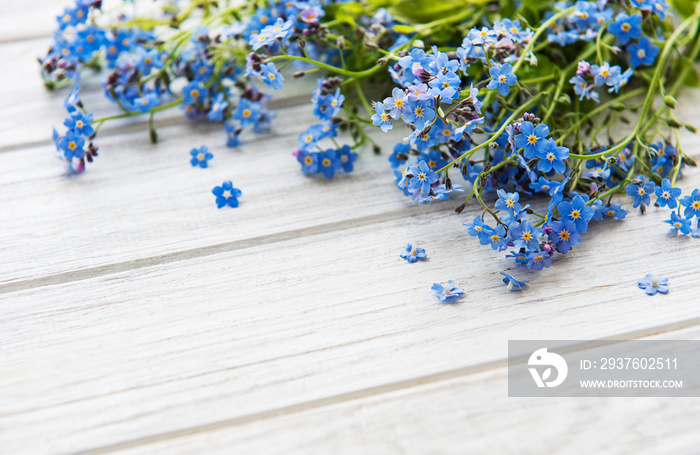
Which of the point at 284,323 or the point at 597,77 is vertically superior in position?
the point at 597,77

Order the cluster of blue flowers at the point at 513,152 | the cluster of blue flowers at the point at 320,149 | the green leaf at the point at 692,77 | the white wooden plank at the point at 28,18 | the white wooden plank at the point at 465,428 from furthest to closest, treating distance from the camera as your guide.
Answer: the white wooden plank at the point at 28,18 → the green leaf at the point at 692,77 → the cluster of blue flowers at the point at 320,149 → the cluster of blue flowers at the point at 513,152 → the white wooden plank at the point at 465,428

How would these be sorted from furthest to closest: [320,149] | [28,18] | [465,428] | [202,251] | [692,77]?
[28,18] < [692,77] < [320,149] < [202,251] < [465,428]

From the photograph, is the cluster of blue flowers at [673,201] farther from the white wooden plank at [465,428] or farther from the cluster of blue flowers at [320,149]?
the cluster of blue flowers at [320,149]

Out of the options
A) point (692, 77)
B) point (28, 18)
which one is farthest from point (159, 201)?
point (692, 77)

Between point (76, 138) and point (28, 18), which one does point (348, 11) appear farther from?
point (28, 18)

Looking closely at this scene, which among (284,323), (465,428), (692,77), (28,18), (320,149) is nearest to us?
(465,428)

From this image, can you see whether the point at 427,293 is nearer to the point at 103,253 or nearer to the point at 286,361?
the point at 286,361

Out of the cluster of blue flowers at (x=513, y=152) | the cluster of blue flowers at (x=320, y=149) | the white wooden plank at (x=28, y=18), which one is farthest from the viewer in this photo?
the white wooden plank at (x=28, y=18)

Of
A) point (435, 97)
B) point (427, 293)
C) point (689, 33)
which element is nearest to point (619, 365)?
point (427, 293)

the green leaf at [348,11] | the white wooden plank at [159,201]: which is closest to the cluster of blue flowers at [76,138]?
the white wooden plank at [159,201]
